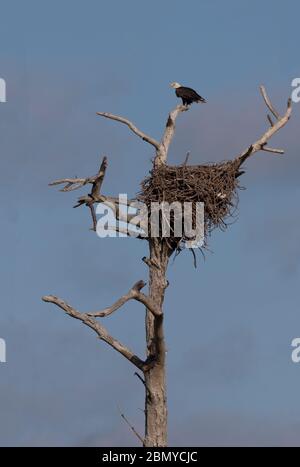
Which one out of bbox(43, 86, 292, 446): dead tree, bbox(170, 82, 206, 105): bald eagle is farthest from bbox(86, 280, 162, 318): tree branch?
bbox(170, 82, 206, 105): bald eagle

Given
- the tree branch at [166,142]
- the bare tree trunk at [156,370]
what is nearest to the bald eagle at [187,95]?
the tree branch at [166,142]

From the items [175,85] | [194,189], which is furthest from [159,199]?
[175,85]

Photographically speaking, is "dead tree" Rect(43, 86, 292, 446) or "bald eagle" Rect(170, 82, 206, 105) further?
"bald eagle" Rect(170, 82, 206, 105)

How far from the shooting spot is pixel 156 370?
2256 centimetres

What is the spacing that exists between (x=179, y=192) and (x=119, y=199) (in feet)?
2.84

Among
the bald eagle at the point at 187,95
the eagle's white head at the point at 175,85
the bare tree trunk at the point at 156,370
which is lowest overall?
the bare tree trunk at the point at 156,370

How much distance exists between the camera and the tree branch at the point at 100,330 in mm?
22047

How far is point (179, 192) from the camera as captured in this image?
2341 centimetres

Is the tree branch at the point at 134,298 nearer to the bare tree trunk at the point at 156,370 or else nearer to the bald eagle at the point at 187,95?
the bare tree trunk at the point at 156,370

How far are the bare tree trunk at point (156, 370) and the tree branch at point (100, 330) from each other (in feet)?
0.57

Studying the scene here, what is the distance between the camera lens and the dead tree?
73.0 feet

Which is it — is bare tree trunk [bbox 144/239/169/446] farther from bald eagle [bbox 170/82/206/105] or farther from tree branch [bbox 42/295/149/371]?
bald eagle [bbox 170/82/206/105]
